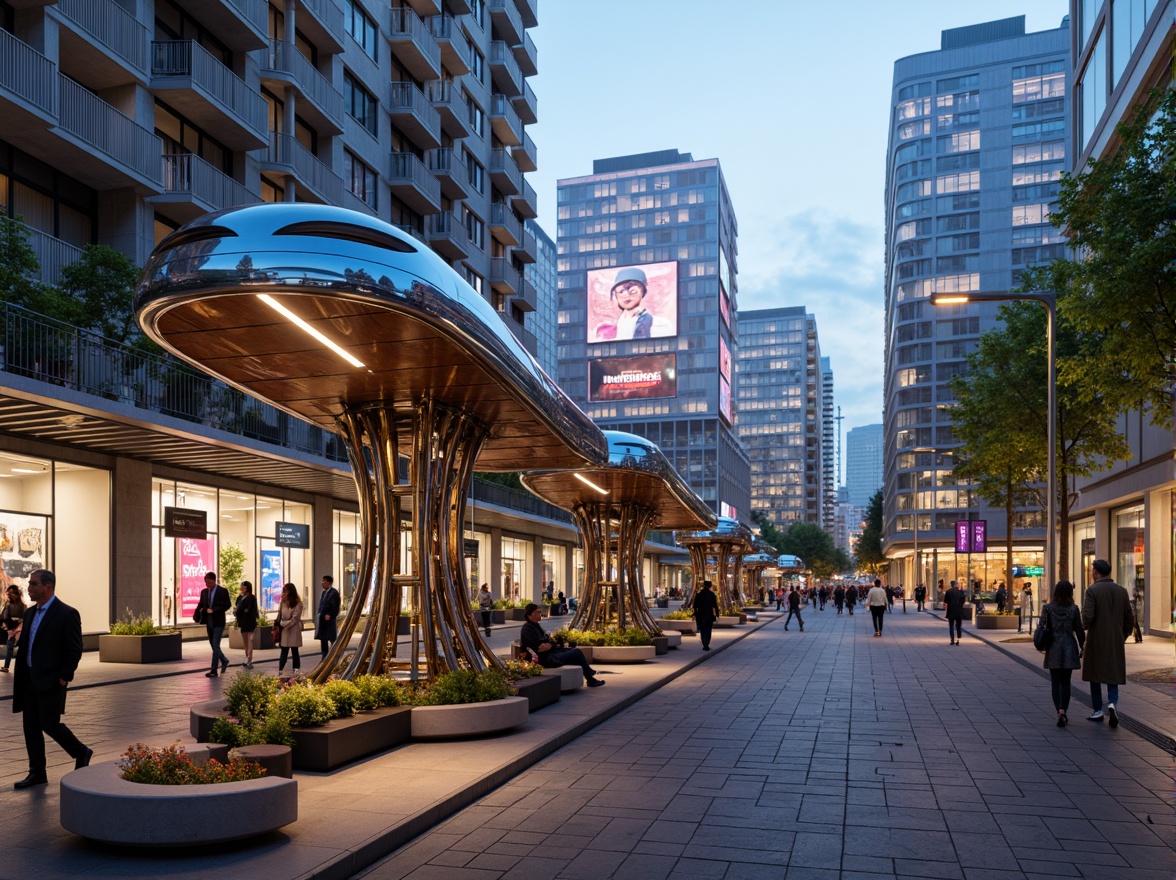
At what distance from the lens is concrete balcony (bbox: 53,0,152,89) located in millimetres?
22938

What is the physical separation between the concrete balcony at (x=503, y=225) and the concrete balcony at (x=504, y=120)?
134 inches

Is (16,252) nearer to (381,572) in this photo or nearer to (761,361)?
(381,572)

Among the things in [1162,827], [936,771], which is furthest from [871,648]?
[1162,827]

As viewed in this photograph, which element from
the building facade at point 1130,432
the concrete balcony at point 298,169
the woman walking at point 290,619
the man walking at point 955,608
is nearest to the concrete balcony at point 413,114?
the concrete balcony at point 298,169

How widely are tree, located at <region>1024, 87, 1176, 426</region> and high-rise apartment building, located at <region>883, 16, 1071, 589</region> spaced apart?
278ft

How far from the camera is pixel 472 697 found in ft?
36.9

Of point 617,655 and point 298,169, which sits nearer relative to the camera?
point 617,655

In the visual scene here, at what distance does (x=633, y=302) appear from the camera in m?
114

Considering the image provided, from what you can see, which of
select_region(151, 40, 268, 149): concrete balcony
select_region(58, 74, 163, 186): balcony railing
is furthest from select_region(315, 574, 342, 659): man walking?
select_region(151, 40, 268, 149): concrete balcony

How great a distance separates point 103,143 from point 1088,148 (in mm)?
29218

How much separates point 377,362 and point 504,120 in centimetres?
4288

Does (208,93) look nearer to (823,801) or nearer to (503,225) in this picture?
(823,801)

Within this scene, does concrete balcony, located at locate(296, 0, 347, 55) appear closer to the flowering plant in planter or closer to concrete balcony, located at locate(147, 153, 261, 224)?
concrete balcony, located at locate(147, 153, 261, 224)

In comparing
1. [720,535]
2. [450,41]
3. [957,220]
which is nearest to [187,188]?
[450,41]
